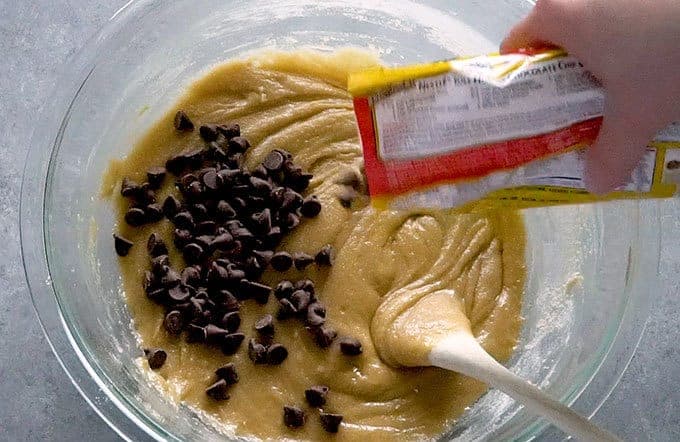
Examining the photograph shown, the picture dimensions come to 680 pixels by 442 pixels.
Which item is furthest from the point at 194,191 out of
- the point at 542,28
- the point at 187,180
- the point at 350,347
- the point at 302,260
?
the point at 542,28

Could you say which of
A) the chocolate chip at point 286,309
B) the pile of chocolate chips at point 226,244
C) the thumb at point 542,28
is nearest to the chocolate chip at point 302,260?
the pile of chocolate chips at point 226,244

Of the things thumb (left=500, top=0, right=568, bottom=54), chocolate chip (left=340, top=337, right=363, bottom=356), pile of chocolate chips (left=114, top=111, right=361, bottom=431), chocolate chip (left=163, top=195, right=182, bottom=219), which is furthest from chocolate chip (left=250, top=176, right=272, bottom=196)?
thumb (left=500, top=0, right=568, bottom=54)

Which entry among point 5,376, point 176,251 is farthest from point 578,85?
point 5,376

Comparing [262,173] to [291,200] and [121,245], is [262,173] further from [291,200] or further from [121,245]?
[121,245]

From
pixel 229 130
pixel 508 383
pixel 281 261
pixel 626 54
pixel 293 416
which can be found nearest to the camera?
pixel 626 54

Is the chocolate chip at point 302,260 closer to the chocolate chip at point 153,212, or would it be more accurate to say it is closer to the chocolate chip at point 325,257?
the chocolate chip at point 325,257

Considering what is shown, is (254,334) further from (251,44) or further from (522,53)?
(522,53)
